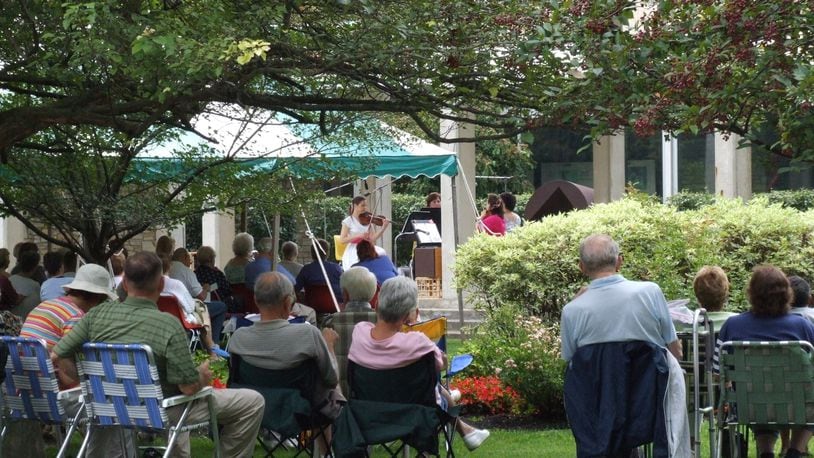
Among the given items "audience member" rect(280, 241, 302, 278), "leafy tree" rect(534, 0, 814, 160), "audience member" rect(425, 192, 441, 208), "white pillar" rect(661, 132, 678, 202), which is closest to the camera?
"leafy tree" rect(534, 0, 814, 160)

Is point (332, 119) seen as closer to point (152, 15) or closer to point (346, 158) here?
point (346, 158)

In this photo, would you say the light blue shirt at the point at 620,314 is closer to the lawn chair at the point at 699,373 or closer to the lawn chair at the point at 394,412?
the lawn chair at the point at 699,373

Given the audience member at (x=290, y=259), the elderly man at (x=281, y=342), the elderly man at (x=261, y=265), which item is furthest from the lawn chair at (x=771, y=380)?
the audience member at (x=290, y=259)

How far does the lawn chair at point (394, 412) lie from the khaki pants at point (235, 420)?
0.44 metres

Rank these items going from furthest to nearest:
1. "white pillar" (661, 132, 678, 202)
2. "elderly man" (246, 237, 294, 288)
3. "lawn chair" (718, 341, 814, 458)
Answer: "white pillar" (661, 132, 678, 202), "elderly man" (246, 237, 294, 288), "lawn chair" (718, 341, 814, 458)

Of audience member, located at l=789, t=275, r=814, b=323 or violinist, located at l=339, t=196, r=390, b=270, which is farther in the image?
violinist, located at l=339, t=196, r=390, b=270

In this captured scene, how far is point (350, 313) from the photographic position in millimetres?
7914

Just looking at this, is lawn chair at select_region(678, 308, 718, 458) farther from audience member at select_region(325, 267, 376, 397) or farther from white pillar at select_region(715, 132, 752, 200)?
white pillar at select_region(715, 132, 752, 200)

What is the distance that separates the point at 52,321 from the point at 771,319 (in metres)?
3.82

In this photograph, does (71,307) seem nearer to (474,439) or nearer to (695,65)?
(474,439)

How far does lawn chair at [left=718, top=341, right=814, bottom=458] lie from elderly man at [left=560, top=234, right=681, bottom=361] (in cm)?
50

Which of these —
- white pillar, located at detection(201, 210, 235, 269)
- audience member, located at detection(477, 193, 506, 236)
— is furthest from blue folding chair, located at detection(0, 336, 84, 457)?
white pillar, located at detection(201, 210, 235, 269)

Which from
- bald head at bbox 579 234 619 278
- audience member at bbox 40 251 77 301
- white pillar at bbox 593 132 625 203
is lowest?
audience member at bbox 40 251 77 301

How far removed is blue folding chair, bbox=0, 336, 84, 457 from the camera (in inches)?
241
